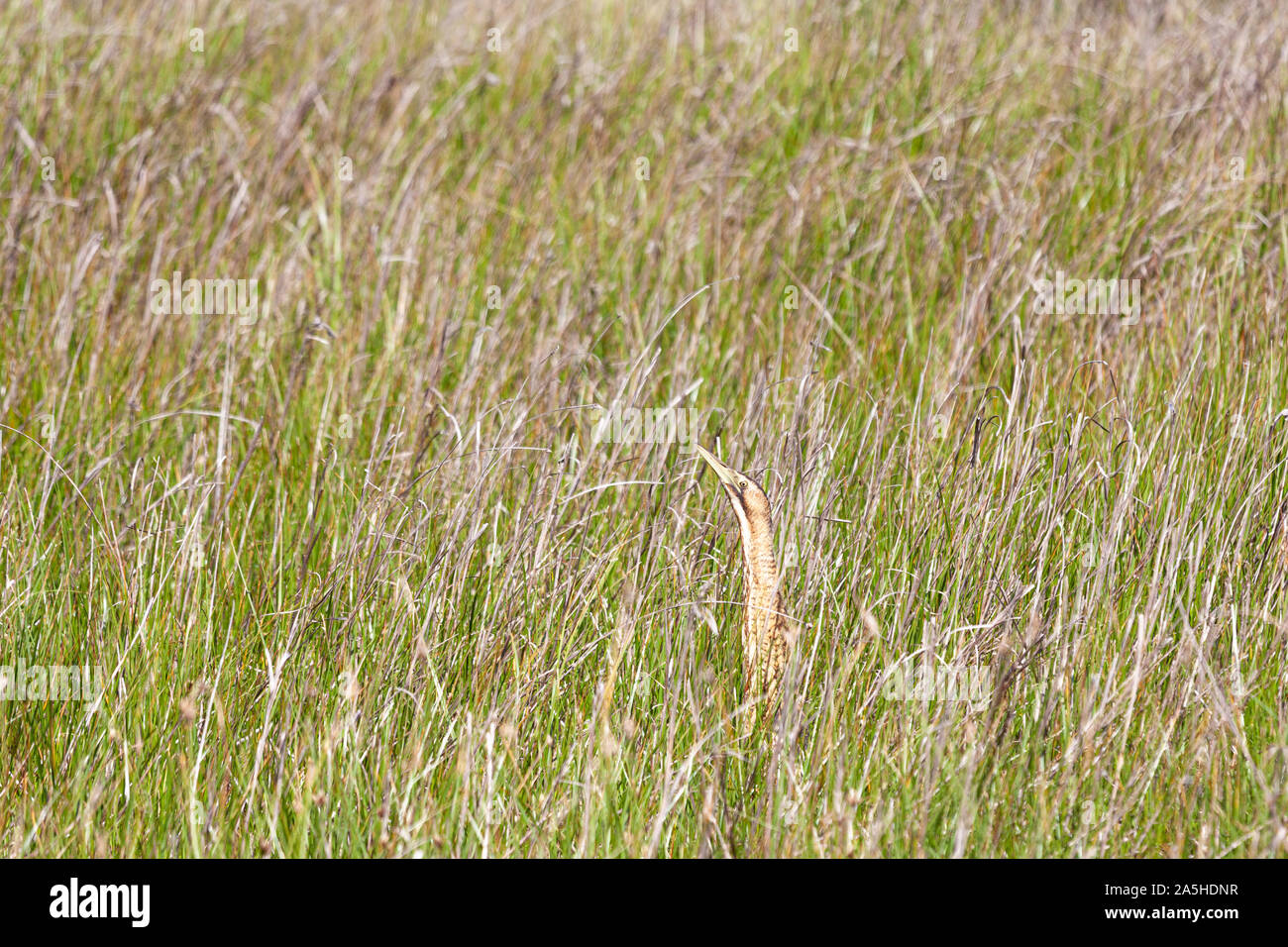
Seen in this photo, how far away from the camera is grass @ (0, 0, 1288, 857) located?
85.5 inches

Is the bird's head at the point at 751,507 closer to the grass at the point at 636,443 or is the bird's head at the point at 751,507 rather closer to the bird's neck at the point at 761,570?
the bird's neck at the point at 761,570

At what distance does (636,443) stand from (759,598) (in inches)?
31.5

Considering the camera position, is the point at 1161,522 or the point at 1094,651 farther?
the point at 1161,522

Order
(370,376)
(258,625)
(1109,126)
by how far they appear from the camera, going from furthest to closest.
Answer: (1109,126) < (370,376) < (258,625)

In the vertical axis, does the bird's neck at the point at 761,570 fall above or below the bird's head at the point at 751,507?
below

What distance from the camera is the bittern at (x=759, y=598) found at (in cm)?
229

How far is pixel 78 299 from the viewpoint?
150 inches

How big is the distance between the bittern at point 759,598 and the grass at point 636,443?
0.20 feet

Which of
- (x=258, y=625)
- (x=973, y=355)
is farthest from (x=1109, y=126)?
(x=258, y=625)

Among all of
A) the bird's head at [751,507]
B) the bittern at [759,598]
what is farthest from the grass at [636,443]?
the bird's head at [751,507]

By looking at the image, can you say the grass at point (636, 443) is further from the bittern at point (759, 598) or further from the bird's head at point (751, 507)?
Answer: the bird's head at point (751, 507)

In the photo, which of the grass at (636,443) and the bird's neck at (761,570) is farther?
the bird's neck at (761,570)

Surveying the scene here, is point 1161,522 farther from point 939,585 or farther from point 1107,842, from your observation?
point 1107,842

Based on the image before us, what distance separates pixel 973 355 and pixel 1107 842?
1.54m
